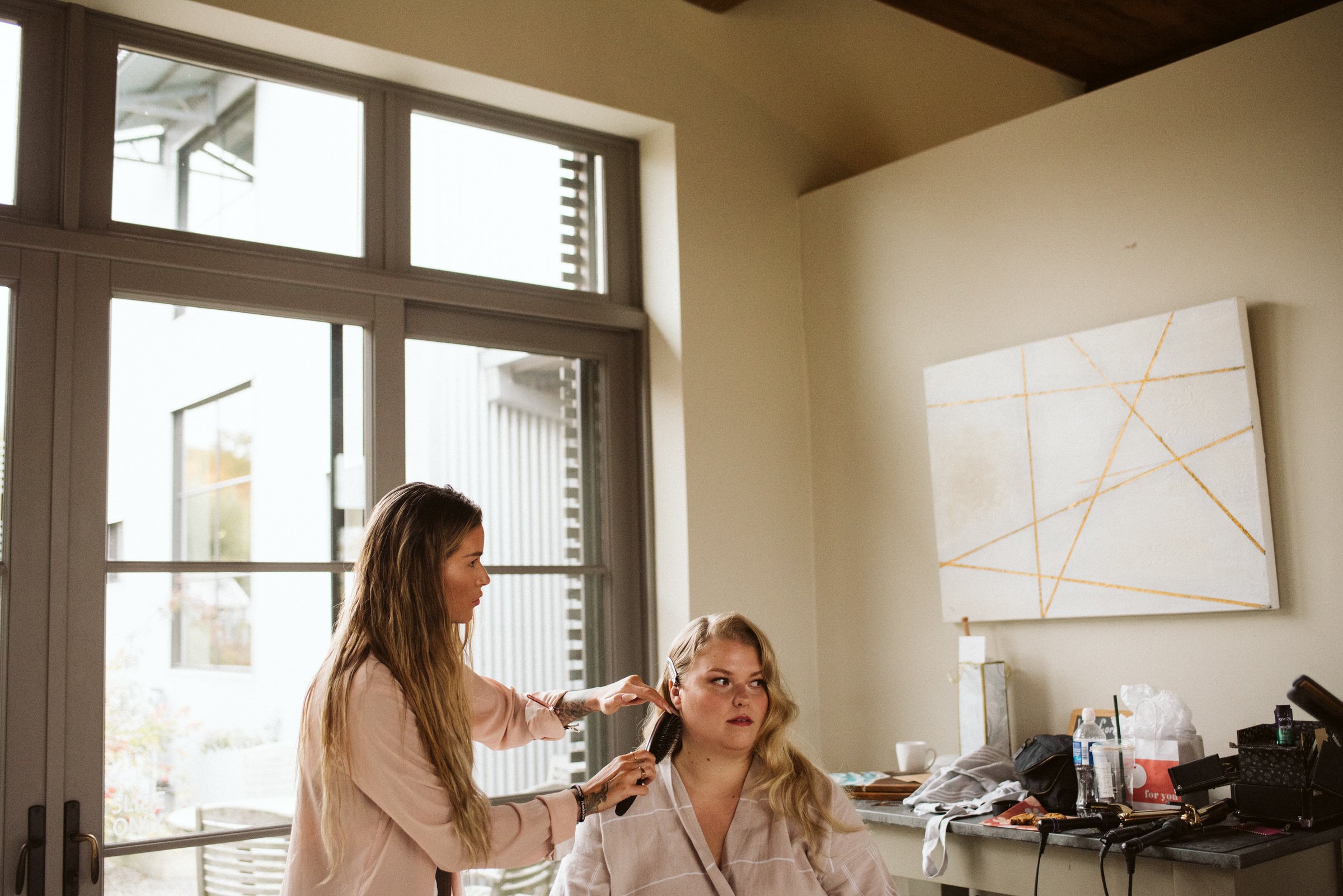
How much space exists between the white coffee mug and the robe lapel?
1213 millimetres

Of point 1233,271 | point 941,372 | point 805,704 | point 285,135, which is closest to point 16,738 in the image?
point 285,135

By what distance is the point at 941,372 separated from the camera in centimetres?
365

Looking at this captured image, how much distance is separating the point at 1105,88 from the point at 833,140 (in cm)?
120

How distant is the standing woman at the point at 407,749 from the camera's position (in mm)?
1972

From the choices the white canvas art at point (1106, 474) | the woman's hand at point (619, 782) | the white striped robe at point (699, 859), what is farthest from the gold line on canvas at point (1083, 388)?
the woman's hand at point (619, 782)

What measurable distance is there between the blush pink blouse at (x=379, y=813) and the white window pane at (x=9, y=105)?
1.71m

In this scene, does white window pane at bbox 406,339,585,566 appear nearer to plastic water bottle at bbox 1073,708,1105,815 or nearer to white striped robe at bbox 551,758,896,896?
white striped robe at bbox 551,758,896,896

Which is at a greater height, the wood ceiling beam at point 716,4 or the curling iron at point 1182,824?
the wood ceiling beam at point 716,4

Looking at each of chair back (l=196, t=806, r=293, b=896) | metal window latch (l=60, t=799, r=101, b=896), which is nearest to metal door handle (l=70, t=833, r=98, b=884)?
metal window latch (l=60, t=799, r=101, b=896)

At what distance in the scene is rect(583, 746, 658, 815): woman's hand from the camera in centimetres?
215

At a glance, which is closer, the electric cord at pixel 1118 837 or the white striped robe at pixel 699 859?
the white striped robe at pixel 699 859

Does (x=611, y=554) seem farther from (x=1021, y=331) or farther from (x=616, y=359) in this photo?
(x=1021, y=331)

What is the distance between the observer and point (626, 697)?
2434 millimetres

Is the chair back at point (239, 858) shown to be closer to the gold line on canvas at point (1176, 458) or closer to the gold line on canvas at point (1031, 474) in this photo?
the gold line on canvas at point (1031, 474)
